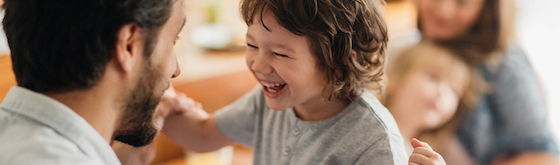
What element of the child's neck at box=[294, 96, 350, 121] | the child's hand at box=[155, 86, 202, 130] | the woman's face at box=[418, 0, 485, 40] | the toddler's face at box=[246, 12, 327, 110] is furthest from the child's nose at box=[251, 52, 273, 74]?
the woman's face at box=[418, 0, 485, 40]

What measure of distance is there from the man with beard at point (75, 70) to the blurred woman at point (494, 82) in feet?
4.50

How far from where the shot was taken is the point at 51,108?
69 cm

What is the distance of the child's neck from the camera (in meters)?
0.95

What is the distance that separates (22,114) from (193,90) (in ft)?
3.81

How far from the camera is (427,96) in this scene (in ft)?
5.65

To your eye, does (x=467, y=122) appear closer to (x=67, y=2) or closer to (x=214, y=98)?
(x=214, y=98)

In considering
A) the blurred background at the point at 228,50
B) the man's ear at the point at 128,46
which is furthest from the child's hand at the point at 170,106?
the blurred background at the point at 228,50

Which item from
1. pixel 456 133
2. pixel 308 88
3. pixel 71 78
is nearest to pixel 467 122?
pixel 456 133

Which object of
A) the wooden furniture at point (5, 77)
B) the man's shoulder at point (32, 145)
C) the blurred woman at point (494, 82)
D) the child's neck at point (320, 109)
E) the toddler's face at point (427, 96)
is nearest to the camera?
the man's shoulder at point (32, 145)

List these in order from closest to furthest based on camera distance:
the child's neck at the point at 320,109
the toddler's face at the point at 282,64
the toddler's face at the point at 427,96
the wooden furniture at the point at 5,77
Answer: the toddler's face at the point at 282,64, the child's neck at the point at 320,109, the wooden furniture at the point at 5,77, the toddler's face at the point at 427,96

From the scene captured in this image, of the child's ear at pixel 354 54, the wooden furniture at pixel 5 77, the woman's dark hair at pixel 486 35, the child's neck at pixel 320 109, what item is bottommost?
the wooden furniture at pixel 5 77

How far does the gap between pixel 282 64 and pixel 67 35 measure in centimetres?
36

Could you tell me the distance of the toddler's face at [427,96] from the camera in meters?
1.72

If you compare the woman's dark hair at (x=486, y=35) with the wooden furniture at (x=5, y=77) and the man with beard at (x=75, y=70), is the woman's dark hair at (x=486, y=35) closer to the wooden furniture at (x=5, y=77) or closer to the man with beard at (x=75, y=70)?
the man with beard at (x=75, y=70)
